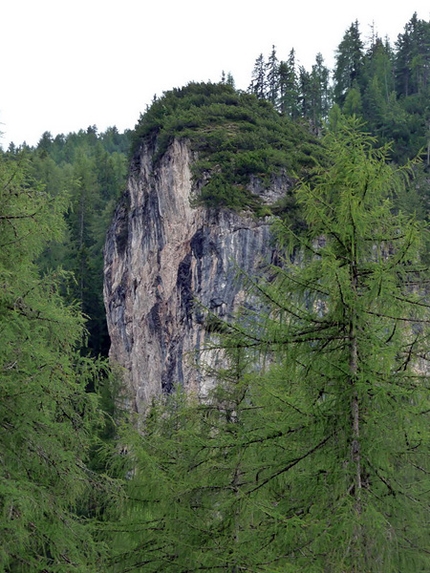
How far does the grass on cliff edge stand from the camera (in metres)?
30.1

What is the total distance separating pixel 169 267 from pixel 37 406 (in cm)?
2432

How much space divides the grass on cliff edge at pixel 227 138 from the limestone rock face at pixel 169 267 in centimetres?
67

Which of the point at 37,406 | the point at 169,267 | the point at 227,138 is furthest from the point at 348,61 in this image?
the point at 37,406

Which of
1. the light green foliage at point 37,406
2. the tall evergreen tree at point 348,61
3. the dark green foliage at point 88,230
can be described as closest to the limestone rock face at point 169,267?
the dark green foliage at point 88,230

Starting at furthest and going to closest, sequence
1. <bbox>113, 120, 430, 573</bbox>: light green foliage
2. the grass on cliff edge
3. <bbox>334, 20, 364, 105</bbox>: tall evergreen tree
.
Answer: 1. <bbox>334, 20, 364, 105</bbox>: tall evergreen tree
2. the grass on cliff edge
3. <bbox>113, 120, 430, 573</bbox>: light green foliage

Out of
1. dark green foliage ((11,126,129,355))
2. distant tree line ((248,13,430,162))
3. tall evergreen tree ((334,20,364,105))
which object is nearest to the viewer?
dark green foliage ((11,126,129,355))

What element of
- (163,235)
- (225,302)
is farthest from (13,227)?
(163,235)

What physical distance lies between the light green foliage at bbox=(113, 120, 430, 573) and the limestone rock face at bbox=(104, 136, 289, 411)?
65.6 ft

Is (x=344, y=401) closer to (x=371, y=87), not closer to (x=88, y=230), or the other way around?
(x=88, y=230)

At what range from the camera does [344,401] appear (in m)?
5.82

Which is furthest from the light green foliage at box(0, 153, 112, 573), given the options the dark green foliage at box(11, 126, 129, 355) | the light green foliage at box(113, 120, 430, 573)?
the dark green foliage at box(11, 126, 129, 355)

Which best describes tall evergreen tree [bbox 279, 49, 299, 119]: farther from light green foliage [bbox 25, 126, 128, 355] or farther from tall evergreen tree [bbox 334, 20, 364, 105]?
light green foliage [bbox 25, 126, 128, 355]

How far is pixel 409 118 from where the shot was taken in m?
52.3

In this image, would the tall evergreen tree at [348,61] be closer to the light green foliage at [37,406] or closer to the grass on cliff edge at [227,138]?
the grass on cliff edge at [227,138]
